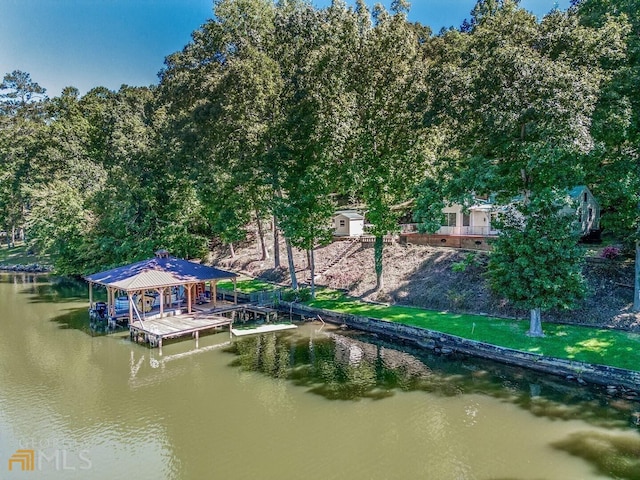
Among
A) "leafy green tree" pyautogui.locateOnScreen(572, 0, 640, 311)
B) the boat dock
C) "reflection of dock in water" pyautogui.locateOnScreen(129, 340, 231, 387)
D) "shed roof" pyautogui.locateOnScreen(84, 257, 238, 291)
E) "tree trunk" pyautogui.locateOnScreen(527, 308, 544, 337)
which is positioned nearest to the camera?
"reflection of dock in water" pyautogui.locateOnScreen(129, 340, 231, 387)

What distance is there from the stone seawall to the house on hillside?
848 cm

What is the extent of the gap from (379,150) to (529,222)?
10465 millimetres

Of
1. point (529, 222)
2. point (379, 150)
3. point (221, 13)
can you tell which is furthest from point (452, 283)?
point (221, 13)

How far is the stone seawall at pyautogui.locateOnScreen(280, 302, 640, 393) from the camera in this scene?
16.5 metres

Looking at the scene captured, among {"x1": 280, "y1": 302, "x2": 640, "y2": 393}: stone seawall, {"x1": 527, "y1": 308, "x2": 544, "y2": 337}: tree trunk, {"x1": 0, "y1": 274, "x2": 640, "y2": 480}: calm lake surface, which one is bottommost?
{"x1": 0, "y1": 274, "x2": 640, "y2": 480}: calm lake surface

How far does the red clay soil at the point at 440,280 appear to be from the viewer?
68.1 feet

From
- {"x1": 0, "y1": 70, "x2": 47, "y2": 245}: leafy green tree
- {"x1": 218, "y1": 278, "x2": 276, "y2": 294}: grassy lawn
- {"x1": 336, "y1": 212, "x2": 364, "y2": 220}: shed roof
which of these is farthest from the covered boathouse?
{"x1": 0, "y1": 70, "x2": 47, "y2": 245}: leafy green tree

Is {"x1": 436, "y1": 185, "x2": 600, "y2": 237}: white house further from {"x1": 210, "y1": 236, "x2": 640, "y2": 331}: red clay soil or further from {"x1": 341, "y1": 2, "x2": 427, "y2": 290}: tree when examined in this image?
{"x1": 341, "y1": 2, "x2": 427, "y2": 290}: tree

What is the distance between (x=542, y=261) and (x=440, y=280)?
7894mm

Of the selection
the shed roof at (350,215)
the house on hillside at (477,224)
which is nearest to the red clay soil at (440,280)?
the house on hillside at (477,224)

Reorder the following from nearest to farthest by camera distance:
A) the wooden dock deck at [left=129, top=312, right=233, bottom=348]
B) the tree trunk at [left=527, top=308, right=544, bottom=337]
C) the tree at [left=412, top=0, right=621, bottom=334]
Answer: the tree at [left=412, top=0, right=621, bottom=334], the tree trunk at [left=527, top=308, right=544, bottom=337], the wooden dock deck at [left=129, top=312, right=233, bottom=348]

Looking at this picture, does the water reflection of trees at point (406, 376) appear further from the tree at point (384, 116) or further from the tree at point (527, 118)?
the tree at point (384, 116)

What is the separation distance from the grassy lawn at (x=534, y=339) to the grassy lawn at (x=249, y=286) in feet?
29.0

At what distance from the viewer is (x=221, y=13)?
92.6 ft
